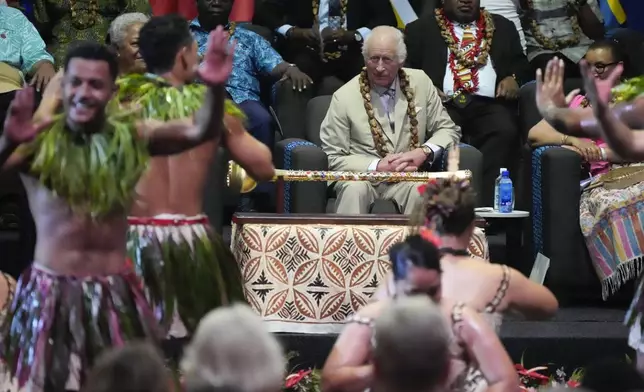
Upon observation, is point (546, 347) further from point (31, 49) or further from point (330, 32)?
point (31, 49)

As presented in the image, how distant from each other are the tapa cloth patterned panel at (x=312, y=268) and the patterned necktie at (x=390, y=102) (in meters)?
1.18

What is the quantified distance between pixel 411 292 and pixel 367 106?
3437 mm

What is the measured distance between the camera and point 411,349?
2666 mm

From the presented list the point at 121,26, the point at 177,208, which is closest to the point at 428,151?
the point at 121,26

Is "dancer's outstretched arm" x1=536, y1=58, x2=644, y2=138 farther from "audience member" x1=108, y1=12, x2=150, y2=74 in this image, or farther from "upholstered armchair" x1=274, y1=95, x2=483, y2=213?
"upholstered armchair" x1=274, y1=95, x2=483, y2=213

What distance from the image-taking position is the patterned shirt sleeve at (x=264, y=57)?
7156mm

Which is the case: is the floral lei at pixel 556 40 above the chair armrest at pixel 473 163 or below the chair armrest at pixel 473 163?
above

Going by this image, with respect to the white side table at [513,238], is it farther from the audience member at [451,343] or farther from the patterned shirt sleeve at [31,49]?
the audience member at [451,343]

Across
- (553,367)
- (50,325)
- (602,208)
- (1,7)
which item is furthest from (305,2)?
(50,325)

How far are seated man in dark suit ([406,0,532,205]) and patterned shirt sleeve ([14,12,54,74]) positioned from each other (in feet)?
6.54

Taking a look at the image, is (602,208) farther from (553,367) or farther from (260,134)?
(260,134)

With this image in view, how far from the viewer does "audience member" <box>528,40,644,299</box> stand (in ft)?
20.0

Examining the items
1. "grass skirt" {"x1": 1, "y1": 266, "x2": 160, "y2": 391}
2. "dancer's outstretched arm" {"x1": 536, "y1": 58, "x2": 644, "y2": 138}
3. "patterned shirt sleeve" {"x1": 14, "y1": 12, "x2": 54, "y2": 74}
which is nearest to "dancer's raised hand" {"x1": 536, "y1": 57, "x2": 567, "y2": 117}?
"dancer's outstretched arm" {"x1": 536, "y1": 58, "x2": 644, "y2": 138}

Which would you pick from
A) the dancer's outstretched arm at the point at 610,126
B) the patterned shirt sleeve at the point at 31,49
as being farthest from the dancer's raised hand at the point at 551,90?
the patterned shirt sleeve at the point at 31,49
